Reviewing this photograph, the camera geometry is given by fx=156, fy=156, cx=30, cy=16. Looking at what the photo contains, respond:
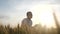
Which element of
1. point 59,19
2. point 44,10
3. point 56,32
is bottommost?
point 56,32

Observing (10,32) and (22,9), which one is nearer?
(10,32)

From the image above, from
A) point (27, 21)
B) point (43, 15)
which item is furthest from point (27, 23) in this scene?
point (43, 15)

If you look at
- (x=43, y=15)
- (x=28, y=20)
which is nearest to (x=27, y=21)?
(x=28, y=20)

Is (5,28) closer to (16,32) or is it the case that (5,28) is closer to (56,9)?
(16,32)

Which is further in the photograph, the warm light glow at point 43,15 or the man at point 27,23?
the warm light glow at point 43,15

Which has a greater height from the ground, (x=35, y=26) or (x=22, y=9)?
(x=22, y=9)

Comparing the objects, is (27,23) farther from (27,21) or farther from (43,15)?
(43,15)

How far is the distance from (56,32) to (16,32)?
1.67ft

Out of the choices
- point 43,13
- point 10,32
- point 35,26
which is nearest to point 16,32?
point 10,32

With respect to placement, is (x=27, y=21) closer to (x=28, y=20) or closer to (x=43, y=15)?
(x=28, y=20)

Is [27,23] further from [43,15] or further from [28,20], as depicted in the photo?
[43,15]

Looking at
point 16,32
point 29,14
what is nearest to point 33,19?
point 29,14

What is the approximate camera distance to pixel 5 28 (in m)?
1.98

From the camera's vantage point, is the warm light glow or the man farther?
the warm light glow
